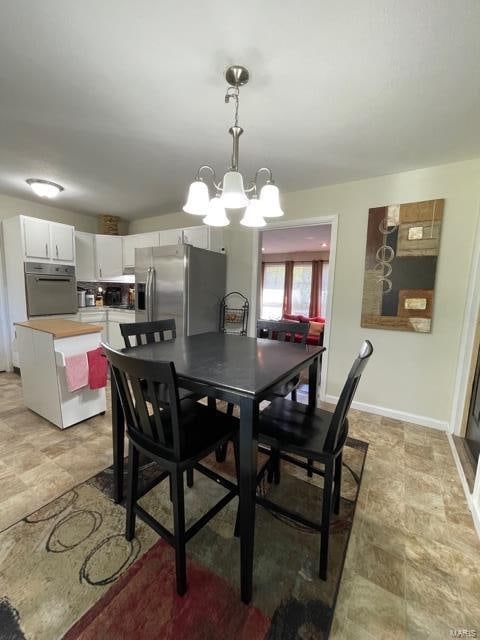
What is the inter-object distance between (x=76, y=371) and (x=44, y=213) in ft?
10.2

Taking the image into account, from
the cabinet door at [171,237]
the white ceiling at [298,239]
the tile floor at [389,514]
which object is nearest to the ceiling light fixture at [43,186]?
the cabinet door at [171,237]

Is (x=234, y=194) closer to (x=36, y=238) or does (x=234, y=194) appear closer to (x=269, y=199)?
(x=269, y=199)

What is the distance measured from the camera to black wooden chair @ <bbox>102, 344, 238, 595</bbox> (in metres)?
1.04

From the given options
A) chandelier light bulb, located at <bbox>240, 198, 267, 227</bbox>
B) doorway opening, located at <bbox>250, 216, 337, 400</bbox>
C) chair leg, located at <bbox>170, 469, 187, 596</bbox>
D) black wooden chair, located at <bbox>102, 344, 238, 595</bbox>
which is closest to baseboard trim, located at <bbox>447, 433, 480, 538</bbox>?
black wooden chair, located at <bbox>102, 344, 238, 595</bbox>

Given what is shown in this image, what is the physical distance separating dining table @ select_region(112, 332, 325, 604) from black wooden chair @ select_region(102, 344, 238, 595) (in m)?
0.18

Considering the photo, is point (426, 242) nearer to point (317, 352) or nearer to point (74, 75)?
point (317, 352)

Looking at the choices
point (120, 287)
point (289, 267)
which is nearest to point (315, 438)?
→ point (120, 287)

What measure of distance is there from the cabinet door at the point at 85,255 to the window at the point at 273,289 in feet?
16.5

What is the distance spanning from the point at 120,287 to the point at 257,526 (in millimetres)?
4502

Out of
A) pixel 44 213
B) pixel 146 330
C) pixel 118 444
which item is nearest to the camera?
pixel 118 444

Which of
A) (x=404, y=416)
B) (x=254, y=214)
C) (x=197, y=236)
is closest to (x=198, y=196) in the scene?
(x=254, y=214)

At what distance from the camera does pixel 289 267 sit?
7930mm

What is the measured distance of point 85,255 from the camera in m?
4.27

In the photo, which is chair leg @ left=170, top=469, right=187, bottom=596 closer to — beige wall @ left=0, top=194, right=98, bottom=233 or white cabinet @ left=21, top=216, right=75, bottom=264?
white cabinet @ left=21, top=216, right=75, bottom=264
